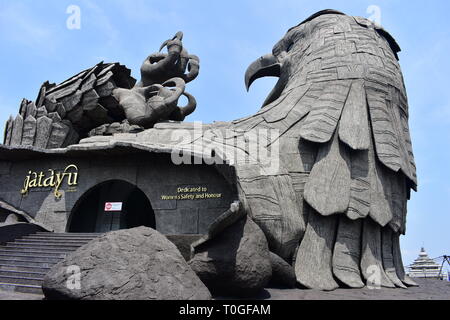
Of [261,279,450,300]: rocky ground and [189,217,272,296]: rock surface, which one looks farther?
[261,279,450,300]: rocky ground

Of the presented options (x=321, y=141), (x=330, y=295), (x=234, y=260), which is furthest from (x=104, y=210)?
(x=330, y=295)

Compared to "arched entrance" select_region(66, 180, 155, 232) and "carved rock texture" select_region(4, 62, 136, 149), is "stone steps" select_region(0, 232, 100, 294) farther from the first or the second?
"carved rock texture" select_region(4, 62, 136, 149)

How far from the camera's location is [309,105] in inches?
289

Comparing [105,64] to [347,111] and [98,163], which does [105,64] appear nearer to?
[98,163]

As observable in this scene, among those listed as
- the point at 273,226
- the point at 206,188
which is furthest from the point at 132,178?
the point at 273,226

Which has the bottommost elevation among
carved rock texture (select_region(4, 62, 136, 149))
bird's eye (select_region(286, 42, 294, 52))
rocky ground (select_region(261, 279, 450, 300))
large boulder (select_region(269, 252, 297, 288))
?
rocky ground (select_region(261, 279, 450, 300))

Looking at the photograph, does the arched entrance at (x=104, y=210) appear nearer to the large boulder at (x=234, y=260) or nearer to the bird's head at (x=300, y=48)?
the bird's head at (x=300, y=48)

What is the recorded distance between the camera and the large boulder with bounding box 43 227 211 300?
11.2ft

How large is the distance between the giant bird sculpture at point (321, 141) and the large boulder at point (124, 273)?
1.69 metres

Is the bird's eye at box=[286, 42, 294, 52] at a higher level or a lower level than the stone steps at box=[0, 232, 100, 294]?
higher

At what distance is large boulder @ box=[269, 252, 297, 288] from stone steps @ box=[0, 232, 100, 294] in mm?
3462

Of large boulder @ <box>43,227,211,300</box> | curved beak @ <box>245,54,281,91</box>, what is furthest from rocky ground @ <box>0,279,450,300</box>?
curved beak @ <box>245,54,281,91</box>

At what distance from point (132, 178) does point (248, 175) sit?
10.3ft

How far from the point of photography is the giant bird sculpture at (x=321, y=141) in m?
5.94
